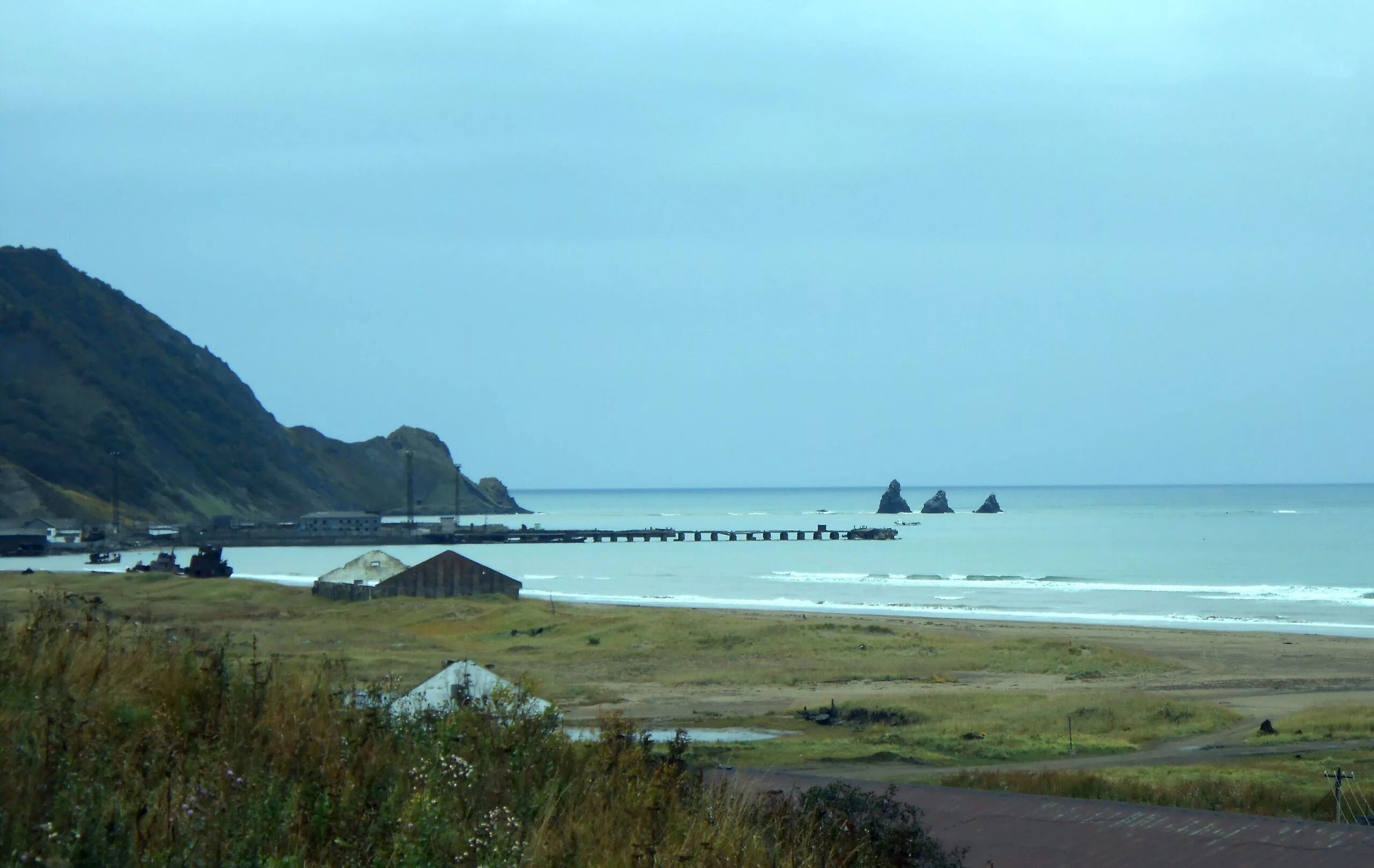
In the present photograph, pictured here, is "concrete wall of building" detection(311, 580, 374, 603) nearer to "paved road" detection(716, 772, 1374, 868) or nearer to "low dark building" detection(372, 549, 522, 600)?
"low dark building" detection(372, 549, 522, 600)

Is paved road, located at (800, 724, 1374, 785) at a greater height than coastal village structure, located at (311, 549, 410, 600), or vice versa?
coastal village structure, located at (311, 549, 410, 600)

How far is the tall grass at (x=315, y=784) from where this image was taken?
4645 millimetres

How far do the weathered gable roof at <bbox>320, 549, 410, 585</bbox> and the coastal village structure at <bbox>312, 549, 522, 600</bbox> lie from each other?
0.23 feet

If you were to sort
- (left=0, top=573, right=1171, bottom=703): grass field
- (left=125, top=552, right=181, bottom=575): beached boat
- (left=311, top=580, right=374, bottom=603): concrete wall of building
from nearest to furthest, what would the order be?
(left=0, top=573, right=1171, bottom=703): grass field → (left=311, top=580, right=374, bottom=603): concrete wall of building → (left=125, top=552, right=181, bottom=575): beached boat

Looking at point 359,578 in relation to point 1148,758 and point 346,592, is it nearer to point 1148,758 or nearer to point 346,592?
point 346,592

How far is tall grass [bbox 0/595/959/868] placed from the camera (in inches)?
183

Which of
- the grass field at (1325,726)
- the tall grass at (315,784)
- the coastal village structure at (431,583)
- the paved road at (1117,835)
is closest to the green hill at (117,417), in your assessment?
the coastal village structure at (431,583)

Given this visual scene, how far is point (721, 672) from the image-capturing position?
1366 inches

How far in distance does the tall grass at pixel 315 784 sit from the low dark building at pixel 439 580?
4406 cm

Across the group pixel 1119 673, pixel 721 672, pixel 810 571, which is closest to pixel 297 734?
pixel 721 672

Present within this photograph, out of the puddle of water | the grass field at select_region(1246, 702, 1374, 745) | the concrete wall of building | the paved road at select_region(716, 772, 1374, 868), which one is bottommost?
the grass field at select_region(1246, 702, 1374, 745)

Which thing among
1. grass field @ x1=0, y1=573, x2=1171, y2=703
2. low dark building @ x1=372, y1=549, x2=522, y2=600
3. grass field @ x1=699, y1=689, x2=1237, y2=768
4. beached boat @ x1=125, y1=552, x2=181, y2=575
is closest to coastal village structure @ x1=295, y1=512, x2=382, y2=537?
beached boat @ x1=125, y1=552, x2=181, y2=575

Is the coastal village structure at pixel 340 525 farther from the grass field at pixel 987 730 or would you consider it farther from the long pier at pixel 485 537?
the grass field at pixel 987 730

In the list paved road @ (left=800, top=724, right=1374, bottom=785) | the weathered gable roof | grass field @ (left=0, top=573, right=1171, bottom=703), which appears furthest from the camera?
the weathered gable roof
